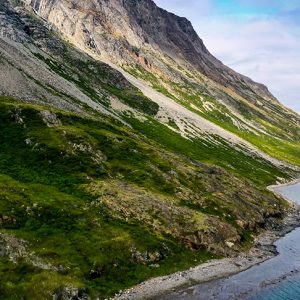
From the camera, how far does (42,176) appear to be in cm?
8381

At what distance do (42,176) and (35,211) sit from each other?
16.5m

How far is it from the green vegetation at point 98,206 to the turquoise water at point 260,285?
6.72m

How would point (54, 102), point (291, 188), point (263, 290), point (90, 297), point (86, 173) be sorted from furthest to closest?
1. point (291, 188)
2. point (54, 102)
3. point (86, 173)
4. point (263, 290)
5. point (90, 297)

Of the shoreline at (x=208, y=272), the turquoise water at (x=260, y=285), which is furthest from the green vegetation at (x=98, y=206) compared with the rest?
the turquoise water at (x=260, y=285)

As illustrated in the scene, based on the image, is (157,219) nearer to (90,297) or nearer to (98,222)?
(98,222)

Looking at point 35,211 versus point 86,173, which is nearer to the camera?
point 35,211

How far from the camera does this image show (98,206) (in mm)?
76312

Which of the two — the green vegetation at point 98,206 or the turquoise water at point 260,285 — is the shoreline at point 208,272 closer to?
the turquoise water at point 260,285

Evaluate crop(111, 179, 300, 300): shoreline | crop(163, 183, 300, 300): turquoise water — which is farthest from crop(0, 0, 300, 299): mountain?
crop(163, 183, 300, 300): turquoise water

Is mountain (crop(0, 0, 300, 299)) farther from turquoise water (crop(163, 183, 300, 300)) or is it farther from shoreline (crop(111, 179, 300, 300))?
turquoise water (crop(163, 183, 300, 300))

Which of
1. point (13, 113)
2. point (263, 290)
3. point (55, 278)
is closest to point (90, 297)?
point (55, 278)

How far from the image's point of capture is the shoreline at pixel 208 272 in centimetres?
5691

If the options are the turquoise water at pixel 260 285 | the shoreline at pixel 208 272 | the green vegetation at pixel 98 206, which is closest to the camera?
the shoreline at pixel 208 272

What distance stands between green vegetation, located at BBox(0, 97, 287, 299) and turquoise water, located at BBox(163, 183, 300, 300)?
6.72 metres
